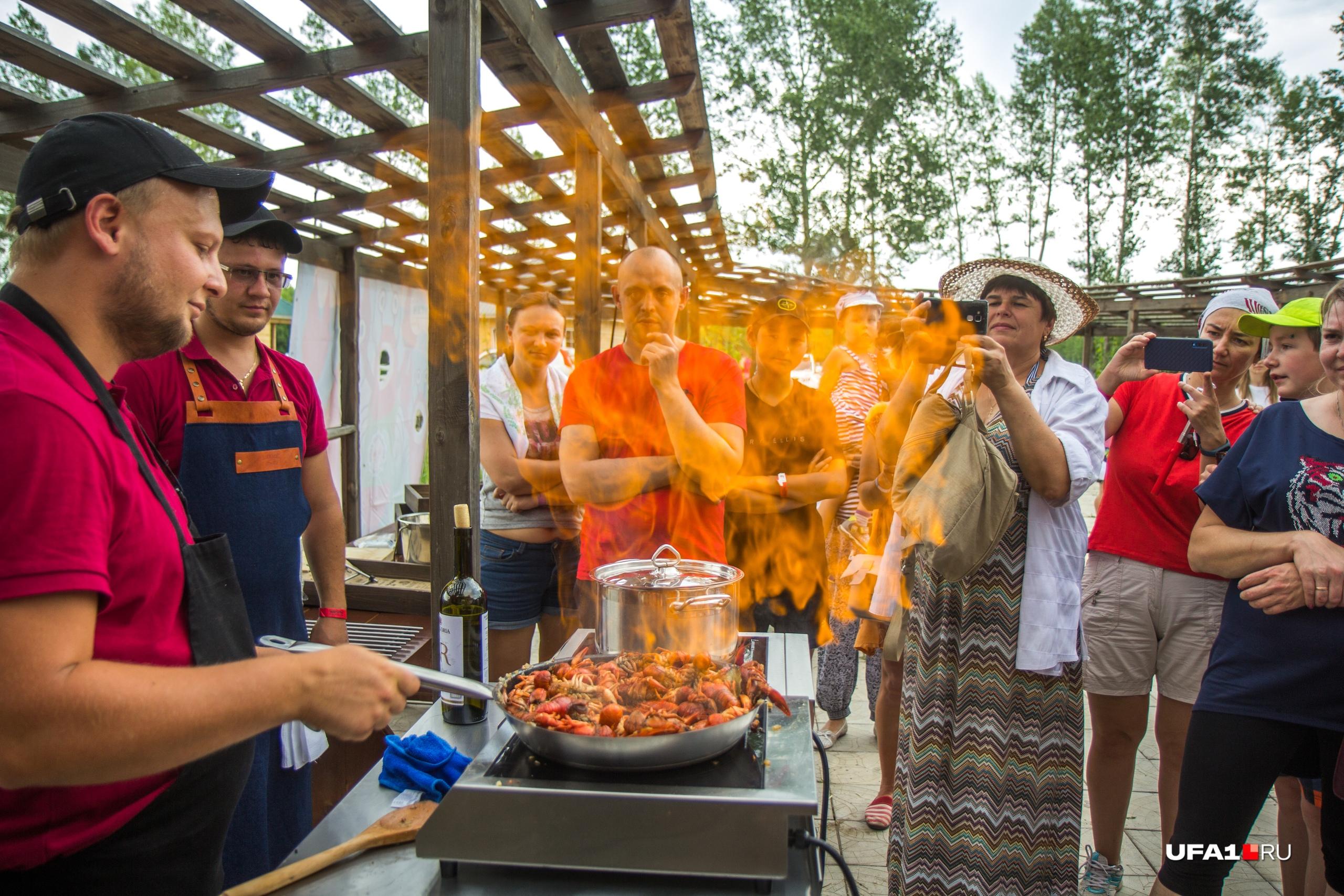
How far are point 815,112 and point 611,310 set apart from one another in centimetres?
1119

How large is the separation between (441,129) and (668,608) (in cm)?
199

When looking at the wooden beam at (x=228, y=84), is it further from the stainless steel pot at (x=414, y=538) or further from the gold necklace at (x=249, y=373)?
the stainless steel pot at (x=414, y=538)

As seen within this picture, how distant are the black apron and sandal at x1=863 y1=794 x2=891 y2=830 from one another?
3060mm

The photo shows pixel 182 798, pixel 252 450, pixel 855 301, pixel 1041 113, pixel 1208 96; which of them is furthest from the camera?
pixel 1041 113

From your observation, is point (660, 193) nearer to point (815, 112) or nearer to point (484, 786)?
point (484, 786)

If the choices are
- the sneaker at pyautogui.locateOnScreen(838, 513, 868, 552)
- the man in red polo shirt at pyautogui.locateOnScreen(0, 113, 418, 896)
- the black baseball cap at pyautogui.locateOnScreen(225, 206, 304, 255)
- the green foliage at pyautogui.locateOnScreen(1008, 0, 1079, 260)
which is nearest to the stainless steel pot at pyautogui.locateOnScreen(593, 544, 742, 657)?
the man in red polo shirt at pyautogui.locateOnScreen(0, 113, 418, 896)

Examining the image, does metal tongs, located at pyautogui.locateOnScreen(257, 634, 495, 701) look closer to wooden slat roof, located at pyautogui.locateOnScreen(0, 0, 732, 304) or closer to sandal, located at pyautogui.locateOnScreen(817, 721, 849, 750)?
wooden slat roof, located at pyautogui.locateOnScreen(0, 0, 732, 304)

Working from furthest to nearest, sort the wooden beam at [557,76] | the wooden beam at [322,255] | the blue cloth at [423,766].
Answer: the wooden beam at [322,255] → the wooden beam at [557,76] → the blue cloth at [423,766]

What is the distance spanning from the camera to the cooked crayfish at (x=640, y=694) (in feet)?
5.00

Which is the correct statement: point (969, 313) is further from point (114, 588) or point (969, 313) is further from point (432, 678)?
point (114, 588)

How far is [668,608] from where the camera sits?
6.32ft

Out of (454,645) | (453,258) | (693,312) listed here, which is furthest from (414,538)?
(693,312)

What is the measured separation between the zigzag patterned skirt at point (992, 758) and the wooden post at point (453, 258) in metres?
1.83

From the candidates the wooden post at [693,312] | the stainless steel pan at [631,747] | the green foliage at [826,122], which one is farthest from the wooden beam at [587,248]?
the green foliage at [826,122]
